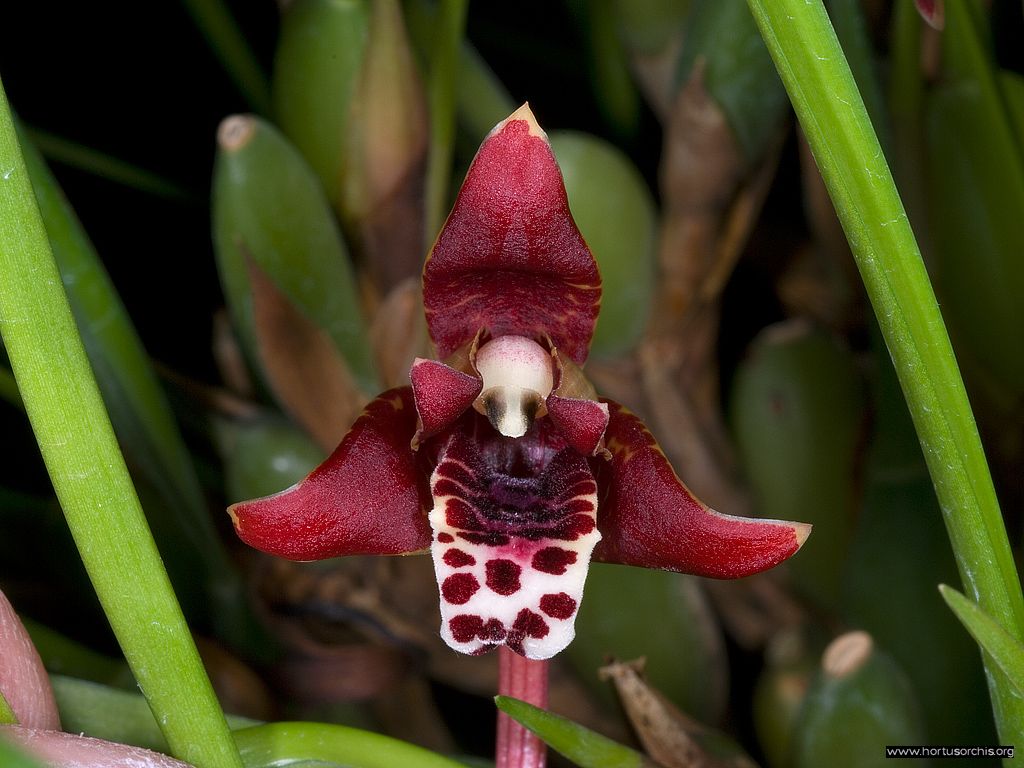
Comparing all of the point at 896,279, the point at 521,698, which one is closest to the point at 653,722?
the point at 521,698

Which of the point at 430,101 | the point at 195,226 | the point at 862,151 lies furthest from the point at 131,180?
the point at 862,151

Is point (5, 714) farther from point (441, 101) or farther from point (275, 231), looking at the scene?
point (441, 101)

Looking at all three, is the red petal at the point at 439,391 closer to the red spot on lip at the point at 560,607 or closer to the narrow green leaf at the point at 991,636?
the red spot on lip at the point at 560,607

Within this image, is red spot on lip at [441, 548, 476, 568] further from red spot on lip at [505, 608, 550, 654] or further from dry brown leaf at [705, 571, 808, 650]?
dry brown leaf at [705, 571, 808, 650]

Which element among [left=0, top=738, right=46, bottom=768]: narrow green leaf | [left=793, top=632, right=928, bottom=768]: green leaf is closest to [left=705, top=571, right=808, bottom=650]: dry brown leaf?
[left=793, top=632, right=928, bottom=768]: green leaf

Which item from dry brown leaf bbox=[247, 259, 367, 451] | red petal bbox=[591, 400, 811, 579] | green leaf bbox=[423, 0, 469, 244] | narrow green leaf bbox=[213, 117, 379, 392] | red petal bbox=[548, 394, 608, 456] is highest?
green leaf bbox=[423, 0, 469, 244]

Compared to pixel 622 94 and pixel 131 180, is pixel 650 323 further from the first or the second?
pixel 131 180

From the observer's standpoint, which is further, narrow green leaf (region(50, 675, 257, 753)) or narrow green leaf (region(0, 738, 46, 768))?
narrow green leaf (region(50, 675, 257, 753))
